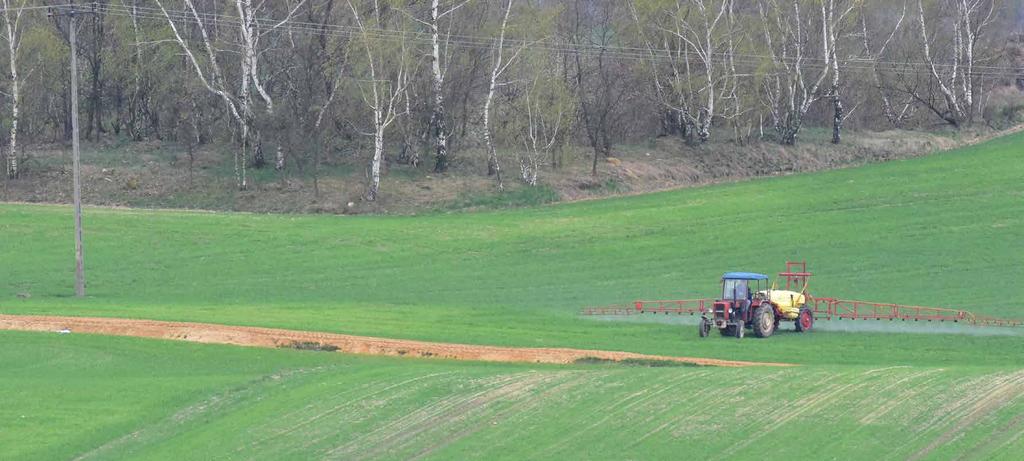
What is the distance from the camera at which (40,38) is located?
217 feet

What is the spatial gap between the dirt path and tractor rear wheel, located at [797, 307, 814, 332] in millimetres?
8314

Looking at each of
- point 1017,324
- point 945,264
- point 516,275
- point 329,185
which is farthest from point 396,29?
point 1017,324

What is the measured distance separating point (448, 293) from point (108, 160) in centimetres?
2800

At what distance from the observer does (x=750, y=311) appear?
3725 cm

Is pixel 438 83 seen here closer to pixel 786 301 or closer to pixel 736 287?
pixel 786 301

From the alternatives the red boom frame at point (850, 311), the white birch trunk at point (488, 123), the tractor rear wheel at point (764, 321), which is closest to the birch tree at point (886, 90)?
the white birch trunk at point (488, 123)

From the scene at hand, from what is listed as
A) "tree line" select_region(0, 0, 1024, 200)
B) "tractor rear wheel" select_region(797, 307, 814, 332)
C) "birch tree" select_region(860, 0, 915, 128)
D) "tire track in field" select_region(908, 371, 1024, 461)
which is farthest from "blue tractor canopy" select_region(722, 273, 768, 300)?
"birch tree" select_region(860, 0, 915, 128)

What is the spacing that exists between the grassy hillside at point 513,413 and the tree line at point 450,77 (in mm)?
35079

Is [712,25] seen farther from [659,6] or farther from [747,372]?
[747,372]

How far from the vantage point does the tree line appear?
64500mm

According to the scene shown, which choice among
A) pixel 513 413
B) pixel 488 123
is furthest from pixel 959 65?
pixel 513 413

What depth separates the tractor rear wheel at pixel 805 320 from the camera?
126 ft

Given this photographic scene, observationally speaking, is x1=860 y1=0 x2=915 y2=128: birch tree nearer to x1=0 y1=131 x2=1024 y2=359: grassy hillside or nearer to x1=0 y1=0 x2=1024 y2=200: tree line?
x1=0 y1=0 x2=1024 y2=200: tree line

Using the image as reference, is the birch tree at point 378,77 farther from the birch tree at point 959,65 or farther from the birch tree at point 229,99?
the birch tree at point 959,65
